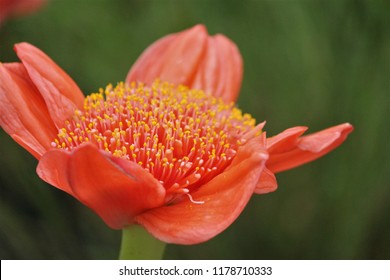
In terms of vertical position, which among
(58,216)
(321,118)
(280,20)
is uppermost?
(280,20)

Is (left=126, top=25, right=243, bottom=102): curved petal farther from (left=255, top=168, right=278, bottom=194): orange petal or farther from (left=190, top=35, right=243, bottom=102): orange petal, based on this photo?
(left=255, top=168, right=278, bottom=194): orange petal

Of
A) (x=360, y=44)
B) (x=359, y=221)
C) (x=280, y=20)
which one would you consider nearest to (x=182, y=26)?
(x=280, y=20)

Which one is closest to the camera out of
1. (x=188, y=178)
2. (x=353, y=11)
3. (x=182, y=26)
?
(x=188, y=178)

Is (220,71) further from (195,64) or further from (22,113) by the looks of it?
(22,113)

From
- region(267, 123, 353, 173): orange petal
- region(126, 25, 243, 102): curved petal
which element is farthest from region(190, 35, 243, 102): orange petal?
region(267, 123, 353, 173): orange petal

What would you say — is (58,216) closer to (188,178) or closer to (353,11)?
(188,178)

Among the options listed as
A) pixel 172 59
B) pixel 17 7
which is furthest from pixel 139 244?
pixel 17 7

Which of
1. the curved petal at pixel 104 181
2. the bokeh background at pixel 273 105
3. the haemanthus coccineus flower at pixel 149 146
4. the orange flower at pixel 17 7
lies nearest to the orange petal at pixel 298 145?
the haemanthus coccineus flower at pixel 149 146
